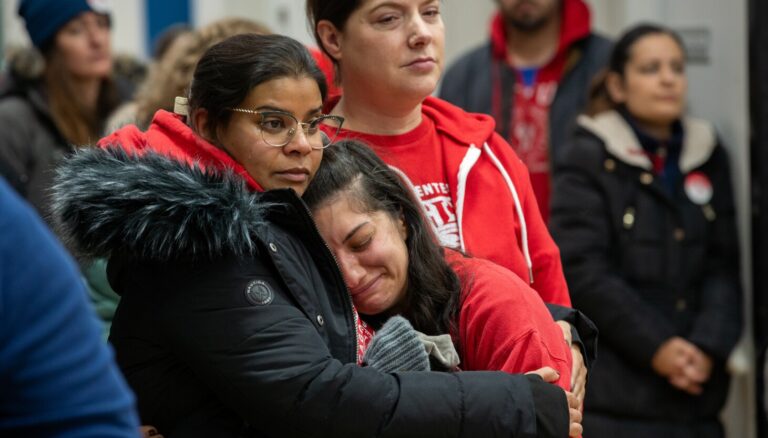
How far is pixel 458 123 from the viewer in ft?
8.32

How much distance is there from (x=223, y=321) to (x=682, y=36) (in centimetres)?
334

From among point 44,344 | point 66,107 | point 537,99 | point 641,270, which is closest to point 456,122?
point 44,344

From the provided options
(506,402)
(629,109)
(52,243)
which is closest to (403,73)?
(506,402)

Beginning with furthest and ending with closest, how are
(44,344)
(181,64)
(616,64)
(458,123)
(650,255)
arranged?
(616,64)
(650,255)
(181,64)
(458,123)
(44,344)

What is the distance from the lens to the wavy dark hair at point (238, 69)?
6.59 ft

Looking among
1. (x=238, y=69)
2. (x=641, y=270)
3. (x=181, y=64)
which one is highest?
(x=238, y=69)

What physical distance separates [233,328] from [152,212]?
22 centimetres

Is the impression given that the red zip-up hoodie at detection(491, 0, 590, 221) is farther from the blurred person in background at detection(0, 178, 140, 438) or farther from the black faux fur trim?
the blurred person in background at detection(0, 178, 140, 438)

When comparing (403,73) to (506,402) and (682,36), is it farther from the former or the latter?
(682,36)

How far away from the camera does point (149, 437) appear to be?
1970 mm

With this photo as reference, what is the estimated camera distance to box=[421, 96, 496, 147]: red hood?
248 centimetres

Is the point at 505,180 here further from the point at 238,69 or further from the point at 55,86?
the point at 55,86

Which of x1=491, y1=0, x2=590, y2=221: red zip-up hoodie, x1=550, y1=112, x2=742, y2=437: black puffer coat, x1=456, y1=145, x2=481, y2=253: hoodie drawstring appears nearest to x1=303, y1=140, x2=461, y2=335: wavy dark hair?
x1=456, y1=145, x2=481, y2=253: hoodie drawstring

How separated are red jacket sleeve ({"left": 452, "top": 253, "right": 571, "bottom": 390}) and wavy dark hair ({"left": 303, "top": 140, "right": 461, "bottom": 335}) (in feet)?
0.12
